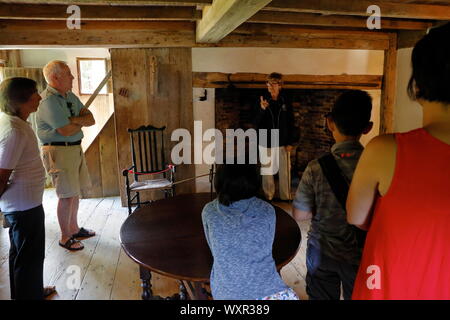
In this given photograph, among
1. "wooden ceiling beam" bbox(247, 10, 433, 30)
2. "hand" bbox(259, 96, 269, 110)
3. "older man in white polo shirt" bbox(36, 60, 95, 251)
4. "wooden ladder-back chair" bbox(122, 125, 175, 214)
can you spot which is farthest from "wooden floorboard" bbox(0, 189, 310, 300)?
"wooden ceiling beam" bbox(247, 10, 433, 30)

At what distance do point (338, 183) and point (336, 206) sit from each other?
11 centimetres

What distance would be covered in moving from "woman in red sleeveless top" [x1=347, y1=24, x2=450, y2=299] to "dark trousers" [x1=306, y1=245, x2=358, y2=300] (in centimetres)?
39

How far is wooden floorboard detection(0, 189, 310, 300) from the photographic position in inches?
87.0

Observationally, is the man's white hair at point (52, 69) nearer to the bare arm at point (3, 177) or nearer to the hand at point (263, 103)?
the bare arm at point (3, 177)

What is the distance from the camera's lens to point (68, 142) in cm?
270

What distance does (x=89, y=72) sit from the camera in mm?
6023

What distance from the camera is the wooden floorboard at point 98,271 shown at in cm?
221

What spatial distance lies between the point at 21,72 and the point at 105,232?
3412mm

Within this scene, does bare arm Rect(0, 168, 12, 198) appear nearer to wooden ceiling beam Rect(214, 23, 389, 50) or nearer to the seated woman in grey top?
the seated woman in grey top

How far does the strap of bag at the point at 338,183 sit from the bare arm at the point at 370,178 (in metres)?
0.21

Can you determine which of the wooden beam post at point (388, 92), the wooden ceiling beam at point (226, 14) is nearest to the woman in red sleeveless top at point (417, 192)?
the wooden ceiling beam at point (226, 14)

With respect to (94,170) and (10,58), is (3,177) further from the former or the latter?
(10,58)

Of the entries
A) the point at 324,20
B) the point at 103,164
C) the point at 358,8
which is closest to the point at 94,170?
the point at 103,164
